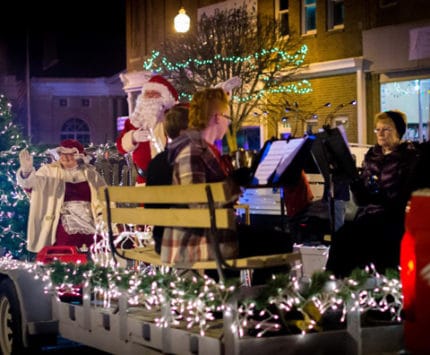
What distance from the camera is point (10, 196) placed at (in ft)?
38.4

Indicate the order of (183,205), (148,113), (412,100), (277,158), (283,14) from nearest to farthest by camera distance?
(183,205) → (277,158) → (148,113) → (412,100) → (283,14)

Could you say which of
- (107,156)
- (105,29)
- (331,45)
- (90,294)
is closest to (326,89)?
(331,45)

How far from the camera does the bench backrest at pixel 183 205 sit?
5664mm

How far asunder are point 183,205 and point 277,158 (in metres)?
0.99

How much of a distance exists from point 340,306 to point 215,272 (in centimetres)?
93

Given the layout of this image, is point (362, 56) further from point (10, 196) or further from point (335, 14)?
point (10, 196)

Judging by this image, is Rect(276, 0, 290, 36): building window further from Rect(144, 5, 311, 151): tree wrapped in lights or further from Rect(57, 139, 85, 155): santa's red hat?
Rect(57, 139, 85, 155): santa's red hat

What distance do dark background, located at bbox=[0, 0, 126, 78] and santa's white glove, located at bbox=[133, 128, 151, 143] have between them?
4947 centimetres

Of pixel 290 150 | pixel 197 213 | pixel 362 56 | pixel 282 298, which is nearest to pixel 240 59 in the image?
pixel 362 56

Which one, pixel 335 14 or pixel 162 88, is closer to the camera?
pixel 162 88

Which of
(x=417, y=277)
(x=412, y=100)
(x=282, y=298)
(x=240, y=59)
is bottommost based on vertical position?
(x=282, y=298)

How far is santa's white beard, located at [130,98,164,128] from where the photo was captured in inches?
352

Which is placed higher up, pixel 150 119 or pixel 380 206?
pixel 150 119

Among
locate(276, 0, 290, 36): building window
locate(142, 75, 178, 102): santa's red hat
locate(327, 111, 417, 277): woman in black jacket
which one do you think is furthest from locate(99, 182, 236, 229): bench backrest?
locate(276, 0, 290, 36): building window
